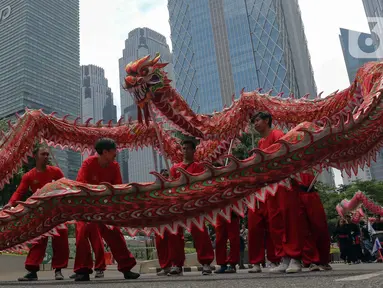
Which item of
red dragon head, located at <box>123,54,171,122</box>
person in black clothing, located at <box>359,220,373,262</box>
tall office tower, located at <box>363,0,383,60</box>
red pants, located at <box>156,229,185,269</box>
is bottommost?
person in black clothing, located at <box>359,220,373,262</box>

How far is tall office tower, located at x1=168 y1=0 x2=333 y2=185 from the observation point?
230ft

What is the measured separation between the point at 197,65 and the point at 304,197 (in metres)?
74.2

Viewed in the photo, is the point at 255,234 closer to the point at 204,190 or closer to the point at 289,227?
the point at 289,227

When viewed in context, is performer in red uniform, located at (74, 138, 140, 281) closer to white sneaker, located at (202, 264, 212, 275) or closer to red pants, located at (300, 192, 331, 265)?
white sneaker, located at (202, 264, 212, 275)

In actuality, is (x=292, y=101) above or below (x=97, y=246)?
above

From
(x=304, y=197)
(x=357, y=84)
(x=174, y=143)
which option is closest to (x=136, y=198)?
(x=304, y=197)

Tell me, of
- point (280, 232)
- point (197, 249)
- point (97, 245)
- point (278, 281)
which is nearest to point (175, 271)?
point (197, 249)

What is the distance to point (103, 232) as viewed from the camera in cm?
406

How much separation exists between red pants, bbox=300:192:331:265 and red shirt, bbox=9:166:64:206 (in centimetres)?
327

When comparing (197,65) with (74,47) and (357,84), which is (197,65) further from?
(357,84)

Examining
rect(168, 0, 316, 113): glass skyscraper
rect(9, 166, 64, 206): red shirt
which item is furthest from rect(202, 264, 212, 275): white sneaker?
rect(168, 0, 316, 113): glass skyscraper

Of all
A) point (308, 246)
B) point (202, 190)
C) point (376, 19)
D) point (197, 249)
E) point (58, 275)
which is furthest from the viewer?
→ point (376, 19)

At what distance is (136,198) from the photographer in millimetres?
2793

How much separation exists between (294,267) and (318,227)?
71 centimetres
